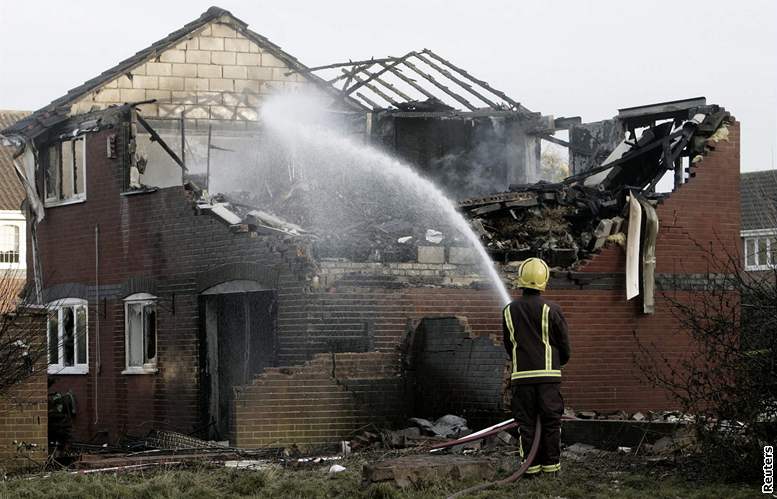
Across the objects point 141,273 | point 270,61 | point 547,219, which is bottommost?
point 141,273

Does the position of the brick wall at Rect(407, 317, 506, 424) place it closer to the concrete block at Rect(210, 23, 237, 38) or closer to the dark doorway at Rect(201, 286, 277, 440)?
the dark doorway at Rect(201, 286, 277, 440)

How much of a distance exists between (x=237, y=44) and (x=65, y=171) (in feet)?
16.8

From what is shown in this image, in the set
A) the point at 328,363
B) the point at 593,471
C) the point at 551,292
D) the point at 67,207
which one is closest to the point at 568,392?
the point at 551,292

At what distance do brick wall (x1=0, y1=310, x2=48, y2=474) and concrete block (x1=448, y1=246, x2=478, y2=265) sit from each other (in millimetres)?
5817

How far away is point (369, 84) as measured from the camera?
2703 centimetres

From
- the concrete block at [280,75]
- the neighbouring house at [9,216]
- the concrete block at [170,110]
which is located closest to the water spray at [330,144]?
the concrete block at [280,75]

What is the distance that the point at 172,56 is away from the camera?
2653 centimetres

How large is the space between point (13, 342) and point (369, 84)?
1347 cm

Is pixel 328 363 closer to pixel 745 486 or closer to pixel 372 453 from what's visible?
pixel 372 453

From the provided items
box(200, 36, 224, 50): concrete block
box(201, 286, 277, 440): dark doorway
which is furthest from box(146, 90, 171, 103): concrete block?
box(201, 286, 277, 440): dark doorway

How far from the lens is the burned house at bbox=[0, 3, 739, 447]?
56.7 ft

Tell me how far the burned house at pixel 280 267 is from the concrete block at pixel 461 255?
21 mm

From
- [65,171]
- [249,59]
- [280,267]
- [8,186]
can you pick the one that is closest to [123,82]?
[249,59]

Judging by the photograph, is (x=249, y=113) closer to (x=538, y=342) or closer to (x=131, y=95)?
(x=131, y=95)
